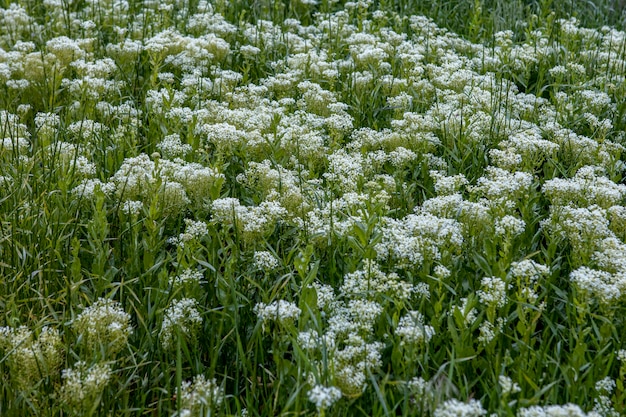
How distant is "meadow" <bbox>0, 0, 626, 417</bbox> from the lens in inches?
112

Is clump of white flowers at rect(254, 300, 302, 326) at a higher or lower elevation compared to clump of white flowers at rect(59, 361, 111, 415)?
higher

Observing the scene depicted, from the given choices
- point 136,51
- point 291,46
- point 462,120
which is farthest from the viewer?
point 291,46

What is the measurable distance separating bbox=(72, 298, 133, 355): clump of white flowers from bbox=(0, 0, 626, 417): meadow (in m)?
0.01

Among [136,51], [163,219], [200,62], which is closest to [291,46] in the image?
[200,62]

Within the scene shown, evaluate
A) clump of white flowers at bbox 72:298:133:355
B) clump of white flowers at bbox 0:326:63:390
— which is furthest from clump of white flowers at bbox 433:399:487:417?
clump of white flowers at bbox 0:326:63:390

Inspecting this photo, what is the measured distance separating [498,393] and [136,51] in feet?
14.6

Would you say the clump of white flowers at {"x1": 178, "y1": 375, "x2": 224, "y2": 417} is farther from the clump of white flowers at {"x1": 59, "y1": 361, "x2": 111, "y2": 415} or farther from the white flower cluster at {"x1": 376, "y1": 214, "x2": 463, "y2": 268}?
the white flower cluster at {"x1": 376, "y1": 214, "x2": 463, "y2": 268}

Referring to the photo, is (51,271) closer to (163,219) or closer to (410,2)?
(163,219)

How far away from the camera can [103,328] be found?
9.75 ft

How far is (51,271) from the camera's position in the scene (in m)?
3.49

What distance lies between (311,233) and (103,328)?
115 centimetres

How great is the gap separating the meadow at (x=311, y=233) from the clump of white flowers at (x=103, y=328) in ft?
0.04

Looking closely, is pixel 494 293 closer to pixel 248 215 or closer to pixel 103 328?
pixel 248 215

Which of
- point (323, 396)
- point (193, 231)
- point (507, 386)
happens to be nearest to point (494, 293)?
point (507, 386)
